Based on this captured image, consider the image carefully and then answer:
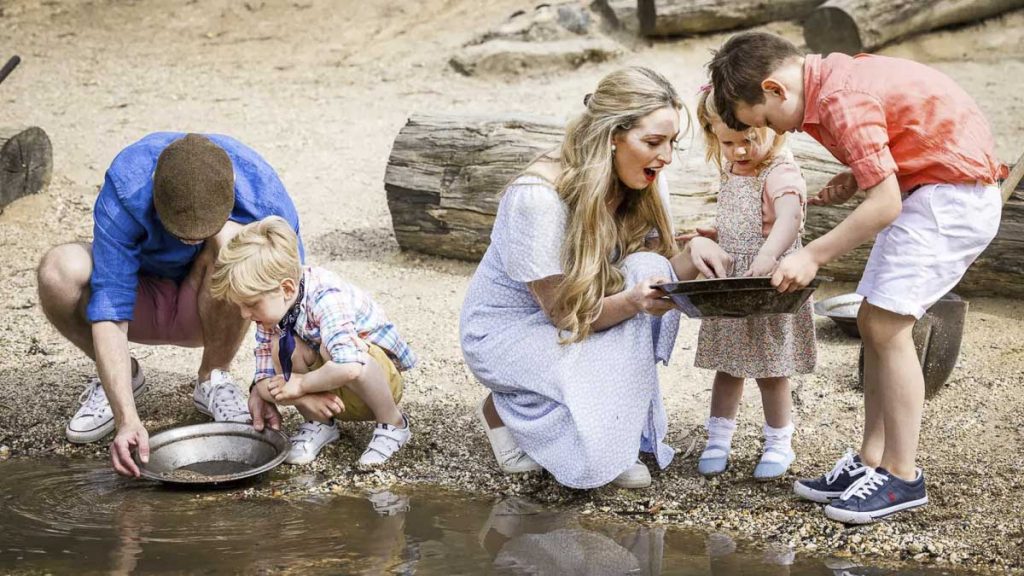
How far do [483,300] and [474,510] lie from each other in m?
0.73

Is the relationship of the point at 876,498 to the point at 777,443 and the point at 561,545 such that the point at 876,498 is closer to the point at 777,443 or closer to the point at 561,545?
the point at 777,443

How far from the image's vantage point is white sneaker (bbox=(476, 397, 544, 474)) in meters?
4.00

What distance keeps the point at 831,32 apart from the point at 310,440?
6.88 metres

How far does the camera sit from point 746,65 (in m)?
3.41

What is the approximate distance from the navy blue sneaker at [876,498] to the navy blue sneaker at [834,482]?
70mm

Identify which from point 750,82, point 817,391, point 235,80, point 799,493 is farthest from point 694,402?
point 235,80

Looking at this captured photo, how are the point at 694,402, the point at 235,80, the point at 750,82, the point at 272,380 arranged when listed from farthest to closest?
1. the point at 235,80
2. the point at 694,402
3. the point at 272,380
4. the point at 750,82

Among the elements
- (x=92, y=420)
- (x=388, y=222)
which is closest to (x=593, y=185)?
(x=92, y=420)

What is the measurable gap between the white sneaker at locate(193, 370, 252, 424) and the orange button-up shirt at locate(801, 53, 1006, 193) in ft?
7.71

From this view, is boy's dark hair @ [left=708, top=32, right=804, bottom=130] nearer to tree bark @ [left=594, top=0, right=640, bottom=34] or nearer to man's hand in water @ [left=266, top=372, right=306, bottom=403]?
man's hand in water @ [left=266, top=372, right=306, bottom=403]

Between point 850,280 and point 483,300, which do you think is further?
point 850,280

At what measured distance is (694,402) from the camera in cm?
469

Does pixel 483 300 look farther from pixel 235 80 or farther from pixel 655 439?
pixel 235 80

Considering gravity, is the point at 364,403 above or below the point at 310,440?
above
